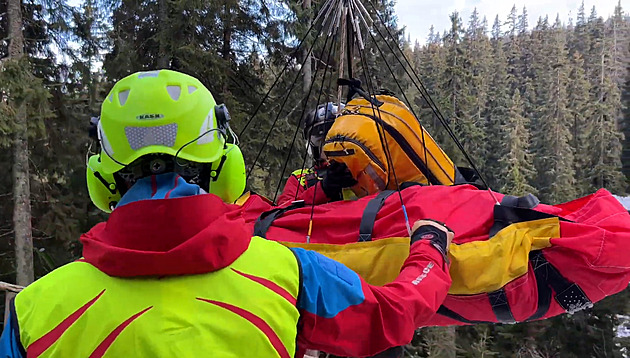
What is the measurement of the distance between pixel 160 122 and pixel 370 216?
1.46 meters

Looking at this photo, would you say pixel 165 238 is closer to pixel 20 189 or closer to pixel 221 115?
pixel 221 115

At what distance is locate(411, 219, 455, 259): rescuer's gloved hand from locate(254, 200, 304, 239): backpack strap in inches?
41.8

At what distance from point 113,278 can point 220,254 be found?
10.8 inches

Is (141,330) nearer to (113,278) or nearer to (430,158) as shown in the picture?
(113,278)

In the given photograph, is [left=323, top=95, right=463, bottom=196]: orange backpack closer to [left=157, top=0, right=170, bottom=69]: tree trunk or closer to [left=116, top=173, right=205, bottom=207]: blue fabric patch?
[left=116, top=173, right=205, bottom=207]: blue fabric patch

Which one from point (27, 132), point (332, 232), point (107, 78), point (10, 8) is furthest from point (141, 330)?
point (107, 78)

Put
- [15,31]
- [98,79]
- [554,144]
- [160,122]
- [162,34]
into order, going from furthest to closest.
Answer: [554,144], [98,79], [162,34], [15,31], [160,122]

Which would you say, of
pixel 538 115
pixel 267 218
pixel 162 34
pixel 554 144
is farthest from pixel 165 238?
pixel 538 115

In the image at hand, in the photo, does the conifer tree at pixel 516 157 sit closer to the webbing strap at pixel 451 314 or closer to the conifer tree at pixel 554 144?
the conifer tree at pixel 554 144

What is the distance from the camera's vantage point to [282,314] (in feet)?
4.19

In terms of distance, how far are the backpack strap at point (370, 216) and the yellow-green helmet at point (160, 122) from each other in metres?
1.15

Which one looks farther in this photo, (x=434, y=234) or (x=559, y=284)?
(x=559, y=284)

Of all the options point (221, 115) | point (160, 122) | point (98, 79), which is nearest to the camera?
point (160, 122)

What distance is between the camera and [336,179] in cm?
298
